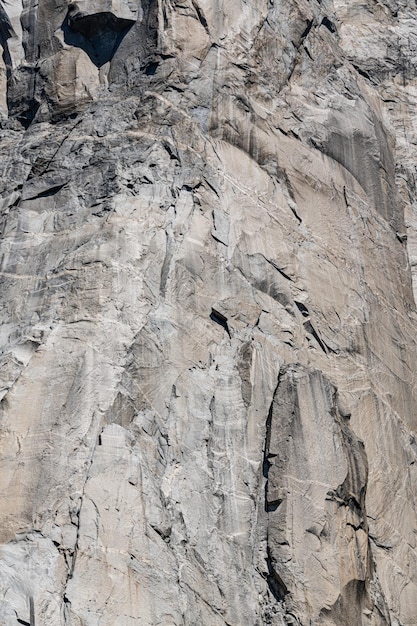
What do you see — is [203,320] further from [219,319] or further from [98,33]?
[98,33]

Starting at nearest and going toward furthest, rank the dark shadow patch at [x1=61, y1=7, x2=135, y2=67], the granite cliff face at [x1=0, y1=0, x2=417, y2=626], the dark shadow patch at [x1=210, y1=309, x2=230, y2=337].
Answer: the granite cliff face at [x1=0, y1=0, x2=417, y2=626], the dark shadow patch at [x1=210, y1=309, x2=230, y2=337], the dark shadow patch at [x1=61, y1=7, x2=135, y2=67]

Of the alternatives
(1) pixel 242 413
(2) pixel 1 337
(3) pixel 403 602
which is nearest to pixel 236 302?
(1) pixel 242 413

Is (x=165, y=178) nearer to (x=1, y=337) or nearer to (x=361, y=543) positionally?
(x=1, y=337)

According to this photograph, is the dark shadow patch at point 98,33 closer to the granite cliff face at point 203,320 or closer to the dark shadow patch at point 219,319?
the granite cliff face at point 203,320

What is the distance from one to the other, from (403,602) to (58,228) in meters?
10.1

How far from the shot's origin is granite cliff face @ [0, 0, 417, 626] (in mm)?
22391

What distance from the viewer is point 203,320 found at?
25.1 metres

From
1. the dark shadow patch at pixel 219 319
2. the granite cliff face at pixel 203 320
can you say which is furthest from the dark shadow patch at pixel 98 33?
the dark shadow patch at pixel 219 319

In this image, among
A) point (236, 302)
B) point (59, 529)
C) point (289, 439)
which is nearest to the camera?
point (59, 529)

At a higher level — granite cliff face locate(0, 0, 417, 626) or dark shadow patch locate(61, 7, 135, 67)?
dark shadow patch locate(61, 7, 135, 67)

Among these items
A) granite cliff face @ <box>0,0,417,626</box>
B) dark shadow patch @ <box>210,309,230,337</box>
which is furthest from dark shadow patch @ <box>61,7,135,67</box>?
dark shadow patch @ <box>210,309,230,337</box>

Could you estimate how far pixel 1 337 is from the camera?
82.0 feet

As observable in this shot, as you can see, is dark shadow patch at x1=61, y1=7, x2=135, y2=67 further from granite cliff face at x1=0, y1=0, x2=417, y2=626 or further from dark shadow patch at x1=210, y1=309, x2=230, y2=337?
dark shadow patch at x1=210, y1=309, x2=230, y2=337

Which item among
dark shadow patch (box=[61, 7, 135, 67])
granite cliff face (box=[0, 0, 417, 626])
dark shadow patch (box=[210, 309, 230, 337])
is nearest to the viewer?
granite cliff face (box=[0, 0, 417, 626])
